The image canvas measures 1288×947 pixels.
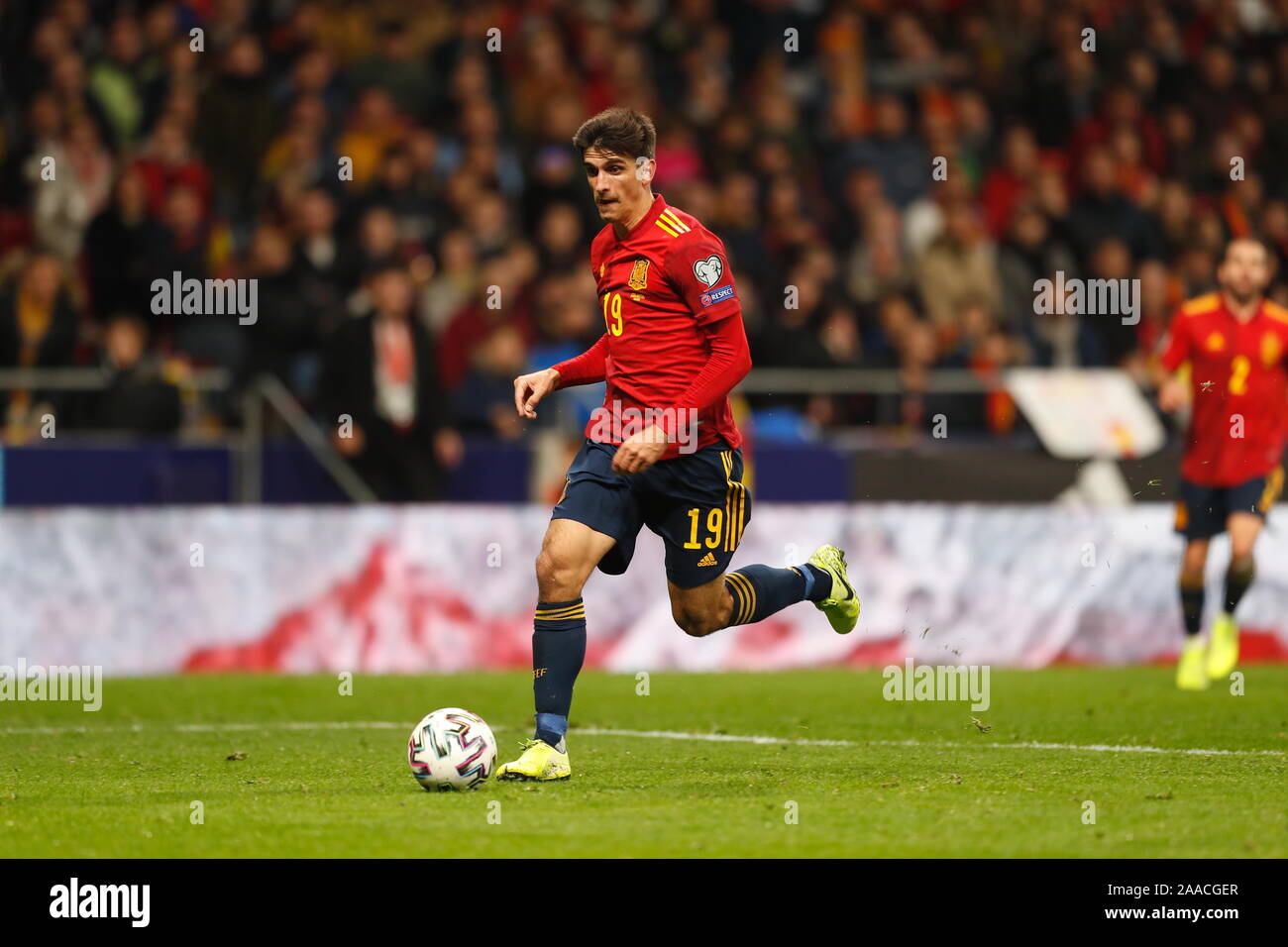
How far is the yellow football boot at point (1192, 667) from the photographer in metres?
12.4

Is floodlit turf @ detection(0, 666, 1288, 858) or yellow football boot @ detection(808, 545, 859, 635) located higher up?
yellow football boot @ detection(808, 545, 859, 635)

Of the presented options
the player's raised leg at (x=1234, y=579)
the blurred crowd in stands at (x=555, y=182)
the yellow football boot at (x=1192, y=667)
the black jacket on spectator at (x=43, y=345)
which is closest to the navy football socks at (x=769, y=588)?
the yellow football boot at (x=1192, y=667)

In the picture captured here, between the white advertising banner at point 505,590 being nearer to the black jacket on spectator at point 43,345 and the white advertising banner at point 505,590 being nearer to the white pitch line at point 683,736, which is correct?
the black jacket on spectator at point 43,345

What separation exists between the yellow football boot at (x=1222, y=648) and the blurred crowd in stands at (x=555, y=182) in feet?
11.5

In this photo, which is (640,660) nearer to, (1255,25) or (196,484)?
(196,484)

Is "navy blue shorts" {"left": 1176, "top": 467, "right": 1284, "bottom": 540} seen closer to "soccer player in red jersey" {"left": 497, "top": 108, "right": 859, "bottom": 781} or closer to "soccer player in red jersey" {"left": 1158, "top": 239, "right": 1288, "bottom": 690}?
"soccer player in red jersey" {"left": 1158, "top": 239, "right": 1288, "bottom": 690}

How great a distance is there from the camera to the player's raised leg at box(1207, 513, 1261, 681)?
1251 centimetres

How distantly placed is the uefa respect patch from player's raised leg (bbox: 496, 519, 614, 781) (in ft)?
3.17

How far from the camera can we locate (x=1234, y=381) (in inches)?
499

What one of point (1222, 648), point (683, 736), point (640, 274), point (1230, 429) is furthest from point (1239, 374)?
point (640, 274)

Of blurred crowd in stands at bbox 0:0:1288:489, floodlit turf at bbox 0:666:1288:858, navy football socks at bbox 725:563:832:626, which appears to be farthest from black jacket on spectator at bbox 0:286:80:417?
navy football socks at bbox 725:563:832:626

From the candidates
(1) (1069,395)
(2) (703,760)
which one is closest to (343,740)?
(2) (703,760)

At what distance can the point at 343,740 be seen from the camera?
9.59 meters
